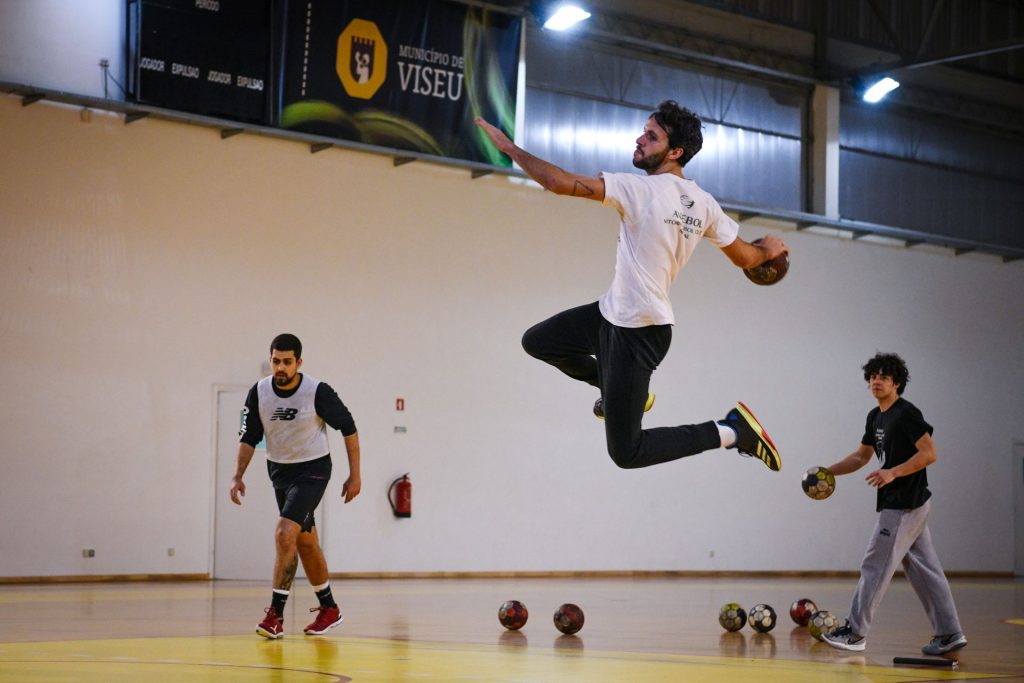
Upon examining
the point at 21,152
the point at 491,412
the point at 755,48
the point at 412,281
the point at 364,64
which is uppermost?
the point at 755,48

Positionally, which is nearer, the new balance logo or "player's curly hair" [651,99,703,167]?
"player's curly hair" [651,99,703,167]

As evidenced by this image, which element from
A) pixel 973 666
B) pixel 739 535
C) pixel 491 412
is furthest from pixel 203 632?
pixel 739 535

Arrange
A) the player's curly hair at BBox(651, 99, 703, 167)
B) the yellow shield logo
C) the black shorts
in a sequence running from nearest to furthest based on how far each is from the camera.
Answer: the player's curly hair at BBox(651, 99, 703, 167), the black shorts, the yellow shield logo

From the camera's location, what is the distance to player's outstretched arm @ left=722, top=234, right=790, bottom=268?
809 cm

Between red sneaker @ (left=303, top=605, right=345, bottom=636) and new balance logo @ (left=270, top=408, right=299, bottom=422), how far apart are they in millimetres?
1615

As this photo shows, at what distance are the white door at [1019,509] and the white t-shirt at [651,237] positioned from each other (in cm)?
2298

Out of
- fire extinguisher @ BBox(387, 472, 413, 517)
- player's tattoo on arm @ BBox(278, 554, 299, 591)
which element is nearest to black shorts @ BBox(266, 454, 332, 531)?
player's tattoo on arm @ BBox(278, 554, 299, 591)

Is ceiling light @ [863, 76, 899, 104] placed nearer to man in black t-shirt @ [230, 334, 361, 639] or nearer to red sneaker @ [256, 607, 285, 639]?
man in black t-shirt @ [230, 334, 361, 639]

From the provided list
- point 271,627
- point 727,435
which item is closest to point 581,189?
point 727,435

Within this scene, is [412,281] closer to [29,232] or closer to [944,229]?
[29,232]

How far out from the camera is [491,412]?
21.7m

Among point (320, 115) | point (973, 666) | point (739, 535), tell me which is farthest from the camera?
point (739, 535)

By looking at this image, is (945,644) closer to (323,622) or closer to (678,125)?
(678,125)

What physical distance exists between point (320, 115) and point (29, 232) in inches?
189
